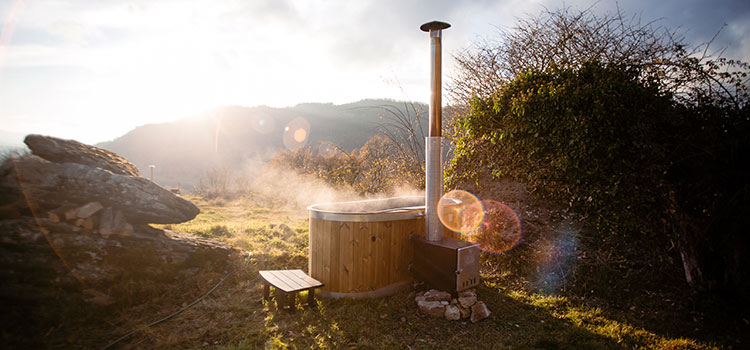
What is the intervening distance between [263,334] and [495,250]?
3790mm

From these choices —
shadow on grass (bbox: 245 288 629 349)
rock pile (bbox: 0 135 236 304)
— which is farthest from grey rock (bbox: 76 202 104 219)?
shadow on grass (bbox: 245 288 629 349)

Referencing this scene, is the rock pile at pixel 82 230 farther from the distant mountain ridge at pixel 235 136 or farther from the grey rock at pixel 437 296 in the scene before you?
the distant mountain ridge at pixel 235 136

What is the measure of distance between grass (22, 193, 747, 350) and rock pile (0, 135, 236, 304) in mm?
375

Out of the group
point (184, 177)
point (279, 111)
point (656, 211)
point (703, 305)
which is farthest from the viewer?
point (279, 111)

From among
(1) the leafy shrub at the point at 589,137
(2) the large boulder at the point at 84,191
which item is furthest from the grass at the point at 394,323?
(2) the large boulder at the point at 84,191

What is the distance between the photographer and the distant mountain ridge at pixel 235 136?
37.8 meters

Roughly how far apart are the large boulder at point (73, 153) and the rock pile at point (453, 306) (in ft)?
16.4

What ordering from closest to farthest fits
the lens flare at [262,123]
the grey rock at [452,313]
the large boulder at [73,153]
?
the grey rock at [452,313]
the large boulder at [73,153]
the lens flare at [262,123]

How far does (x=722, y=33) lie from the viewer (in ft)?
14.5

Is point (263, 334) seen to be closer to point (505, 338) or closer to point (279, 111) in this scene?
point (505, 338)

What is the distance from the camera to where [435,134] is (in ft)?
14.4

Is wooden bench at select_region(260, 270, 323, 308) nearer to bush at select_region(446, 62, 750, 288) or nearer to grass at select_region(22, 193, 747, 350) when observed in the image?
grass at select_region(22, 193, 747, 350)

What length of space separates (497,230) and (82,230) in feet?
19.2

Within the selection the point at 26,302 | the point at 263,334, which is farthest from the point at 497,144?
the point at 26,302
